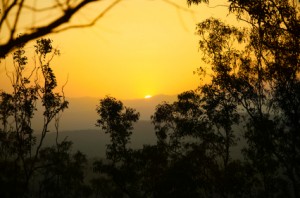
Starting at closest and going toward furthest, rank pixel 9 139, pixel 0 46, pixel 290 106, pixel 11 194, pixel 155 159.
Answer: pixel 0 46 < pixel 11 194 < pixel 290 106 < pixel 155 159 < pixel 9 139

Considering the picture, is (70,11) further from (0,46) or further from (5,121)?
(5,121)

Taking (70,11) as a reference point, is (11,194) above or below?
below

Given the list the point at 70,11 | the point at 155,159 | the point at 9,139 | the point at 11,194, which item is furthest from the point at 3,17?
the point at 9,139

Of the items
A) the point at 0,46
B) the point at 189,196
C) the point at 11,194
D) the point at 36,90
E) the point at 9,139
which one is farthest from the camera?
the point at 9,139

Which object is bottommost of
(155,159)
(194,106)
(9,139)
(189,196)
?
(189,196)

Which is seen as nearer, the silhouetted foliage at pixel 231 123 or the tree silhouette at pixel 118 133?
the silhouetted foliage at pixel 231 123

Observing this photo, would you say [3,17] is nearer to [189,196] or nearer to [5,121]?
[189,196]

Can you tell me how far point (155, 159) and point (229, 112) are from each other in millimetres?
8274

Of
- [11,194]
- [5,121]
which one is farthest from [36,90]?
[11,194]

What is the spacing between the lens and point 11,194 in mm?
4551

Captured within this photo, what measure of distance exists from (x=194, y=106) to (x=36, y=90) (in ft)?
47.6

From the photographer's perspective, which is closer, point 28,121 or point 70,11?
point 70,11

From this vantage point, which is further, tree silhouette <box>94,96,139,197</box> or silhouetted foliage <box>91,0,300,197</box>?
tree silhouette <box>94,96,139,197</box>

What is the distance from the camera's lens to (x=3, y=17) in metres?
2.75
